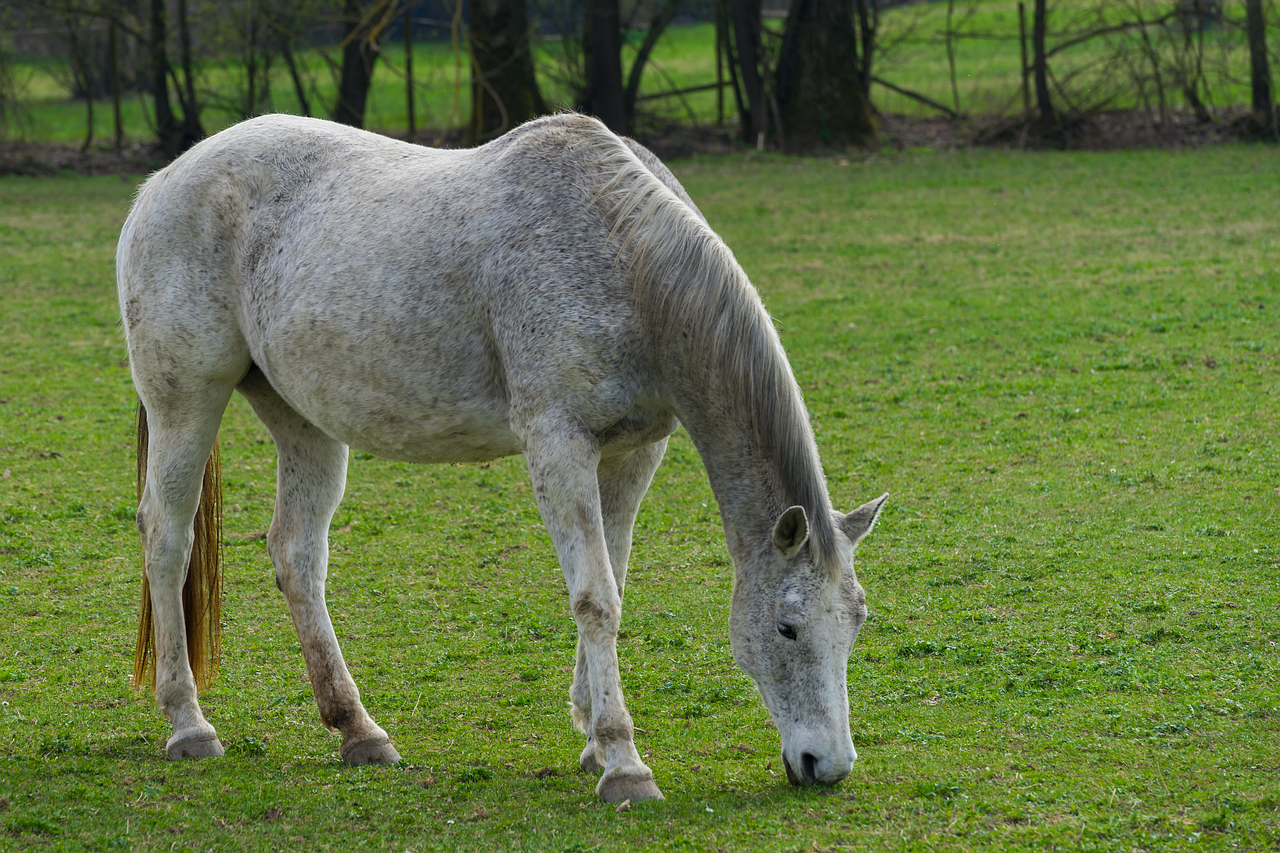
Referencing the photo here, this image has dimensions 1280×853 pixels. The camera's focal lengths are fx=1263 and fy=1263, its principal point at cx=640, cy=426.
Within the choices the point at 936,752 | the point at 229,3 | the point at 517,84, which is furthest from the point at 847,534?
the point at 229,3

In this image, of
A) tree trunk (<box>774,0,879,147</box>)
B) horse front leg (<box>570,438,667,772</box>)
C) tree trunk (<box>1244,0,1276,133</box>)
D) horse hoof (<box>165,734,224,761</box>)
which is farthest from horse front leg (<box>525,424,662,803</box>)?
tree trunk (<box>1244,0,1276,133</box>)

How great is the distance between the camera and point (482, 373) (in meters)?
4.22

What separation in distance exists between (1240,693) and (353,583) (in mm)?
4004

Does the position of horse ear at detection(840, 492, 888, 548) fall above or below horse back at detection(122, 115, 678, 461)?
below

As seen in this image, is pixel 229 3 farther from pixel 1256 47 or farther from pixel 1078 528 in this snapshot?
pixel 1078 528

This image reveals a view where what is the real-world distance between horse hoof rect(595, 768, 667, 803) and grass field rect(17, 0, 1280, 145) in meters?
10.5

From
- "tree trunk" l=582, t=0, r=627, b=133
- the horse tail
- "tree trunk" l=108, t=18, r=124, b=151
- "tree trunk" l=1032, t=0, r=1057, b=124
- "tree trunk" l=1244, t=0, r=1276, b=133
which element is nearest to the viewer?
the horse tail

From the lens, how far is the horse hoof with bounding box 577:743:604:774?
4.22 metres

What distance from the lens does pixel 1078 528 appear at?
642 cm

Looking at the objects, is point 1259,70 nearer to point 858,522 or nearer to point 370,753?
point 858,522

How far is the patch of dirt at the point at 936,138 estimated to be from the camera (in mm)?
20875

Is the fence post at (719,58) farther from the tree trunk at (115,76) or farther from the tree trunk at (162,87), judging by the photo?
the tree trunk at (115,76)

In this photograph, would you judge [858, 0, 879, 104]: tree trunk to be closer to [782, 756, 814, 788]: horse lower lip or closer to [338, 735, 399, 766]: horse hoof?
[338, 735, 399, 766]: horse hoof

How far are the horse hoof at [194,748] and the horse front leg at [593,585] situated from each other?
60.0 inches
